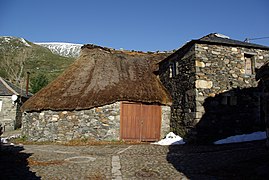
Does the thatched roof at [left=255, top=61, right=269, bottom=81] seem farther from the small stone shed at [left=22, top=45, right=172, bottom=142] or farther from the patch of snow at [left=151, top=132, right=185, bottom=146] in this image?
the small stone shed at [left=22, top=45, right=172, bottom=142]

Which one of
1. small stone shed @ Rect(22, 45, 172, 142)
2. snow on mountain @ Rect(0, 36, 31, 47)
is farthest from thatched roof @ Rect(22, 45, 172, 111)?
snow on mountain @ Rect(0, 36, 31, 47)

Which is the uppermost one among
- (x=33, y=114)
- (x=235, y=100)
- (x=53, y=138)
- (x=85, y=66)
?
(x=85, y=66)

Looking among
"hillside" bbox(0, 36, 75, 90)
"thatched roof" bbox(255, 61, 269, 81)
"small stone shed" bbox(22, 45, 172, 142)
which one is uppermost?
"hillside" bbox(0, 36, 75, 90)

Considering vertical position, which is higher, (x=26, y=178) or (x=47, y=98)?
(x=47, y=98)

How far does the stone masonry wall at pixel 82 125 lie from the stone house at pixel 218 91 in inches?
124

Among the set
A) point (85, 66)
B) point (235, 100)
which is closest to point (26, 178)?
point (235, 100)

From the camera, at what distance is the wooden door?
34.9 ft

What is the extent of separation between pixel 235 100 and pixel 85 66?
861 centimetres

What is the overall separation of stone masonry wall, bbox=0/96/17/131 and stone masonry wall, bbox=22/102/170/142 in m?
9.79

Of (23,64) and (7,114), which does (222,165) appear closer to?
(7,114)

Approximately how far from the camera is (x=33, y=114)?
11109mm

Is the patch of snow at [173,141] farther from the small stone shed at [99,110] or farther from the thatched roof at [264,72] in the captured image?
the thatched roof at [264,72]

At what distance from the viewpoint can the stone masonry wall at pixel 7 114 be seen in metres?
18.4

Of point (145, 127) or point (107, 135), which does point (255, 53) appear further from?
point (107, 135)
